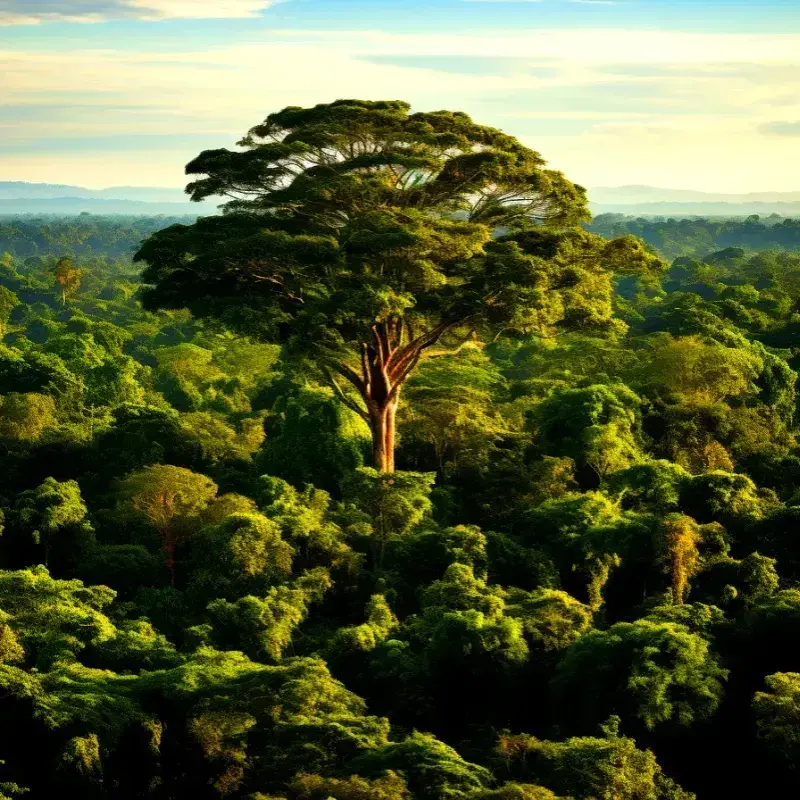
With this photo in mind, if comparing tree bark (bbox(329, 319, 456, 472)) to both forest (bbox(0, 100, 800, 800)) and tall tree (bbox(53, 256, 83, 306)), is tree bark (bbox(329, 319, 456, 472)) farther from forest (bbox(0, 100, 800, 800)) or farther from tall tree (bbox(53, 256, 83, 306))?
tall tree (bbox(53, 256, 83, 306))

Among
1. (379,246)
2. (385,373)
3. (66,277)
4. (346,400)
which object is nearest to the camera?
(379,246)

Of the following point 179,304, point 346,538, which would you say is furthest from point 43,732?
point 179,304

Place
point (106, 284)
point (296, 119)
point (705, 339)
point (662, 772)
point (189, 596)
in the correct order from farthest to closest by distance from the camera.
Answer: point (106, 284)
point (705, 339)
point (296, 119)
point (189, 596)
point (662, 772)

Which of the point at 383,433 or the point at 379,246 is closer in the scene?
the point at 379,246

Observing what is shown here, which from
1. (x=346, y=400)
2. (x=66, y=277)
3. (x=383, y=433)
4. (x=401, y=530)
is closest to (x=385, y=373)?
(x=383, y=433)

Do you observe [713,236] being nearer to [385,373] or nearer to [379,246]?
[385,373]

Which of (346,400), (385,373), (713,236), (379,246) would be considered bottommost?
(346,400)

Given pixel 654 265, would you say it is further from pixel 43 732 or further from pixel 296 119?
pixel 43 732
